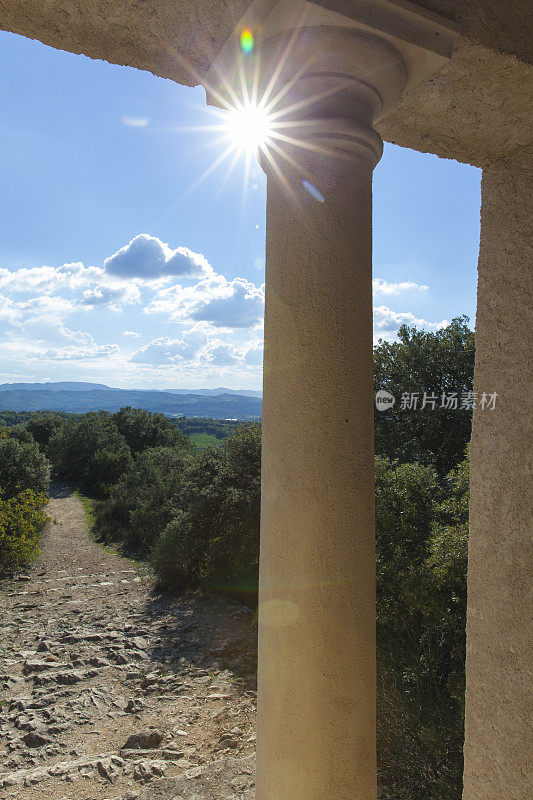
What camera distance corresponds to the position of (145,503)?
5653 cm

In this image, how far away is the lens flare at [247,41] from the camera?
14.9 ft

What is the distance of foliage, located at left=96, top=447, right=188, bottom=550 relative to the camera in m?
54.3

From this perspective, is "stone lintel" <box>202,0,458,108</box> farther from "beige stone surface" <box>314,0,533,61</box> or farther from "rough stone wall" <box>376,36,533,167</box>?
"rough stone wall" <box>376,36,533,167</box>

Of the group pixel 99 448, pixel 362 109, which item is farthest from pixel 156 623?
pixel 99 448

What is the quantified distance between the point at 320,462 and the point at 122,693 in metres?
27.4

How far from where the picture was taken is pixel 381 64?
15.4 feet

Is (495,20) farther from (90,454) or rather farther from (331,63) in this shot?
(90,454)

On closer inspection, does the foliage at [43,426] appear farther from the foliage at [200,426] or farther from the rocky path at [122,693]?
the rocky path at [122,693]

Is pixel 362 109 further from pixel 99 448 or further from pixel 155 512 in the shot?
pixel 99 448

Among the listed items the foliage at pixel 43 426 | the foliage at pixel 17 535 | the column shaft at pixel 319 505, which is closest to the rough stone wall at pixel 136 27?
the column shaft at pixel 319 505

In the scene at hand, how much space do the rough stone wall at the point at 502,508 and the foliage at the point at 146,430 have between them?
8682cm

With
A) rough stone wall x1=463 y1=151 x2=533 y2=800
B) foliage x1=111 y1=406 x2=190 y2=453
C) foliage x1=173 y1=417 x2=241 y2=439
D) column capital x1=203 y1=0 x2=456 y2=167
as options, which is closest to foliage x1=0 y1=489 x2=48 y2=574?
foliage x1=111 y1=406 x2=190 y2=453

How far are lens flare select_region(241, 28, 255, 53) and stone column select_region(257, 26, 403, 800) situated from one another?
20.1 inches

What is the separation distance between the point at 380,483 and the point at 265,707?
20.9 m
